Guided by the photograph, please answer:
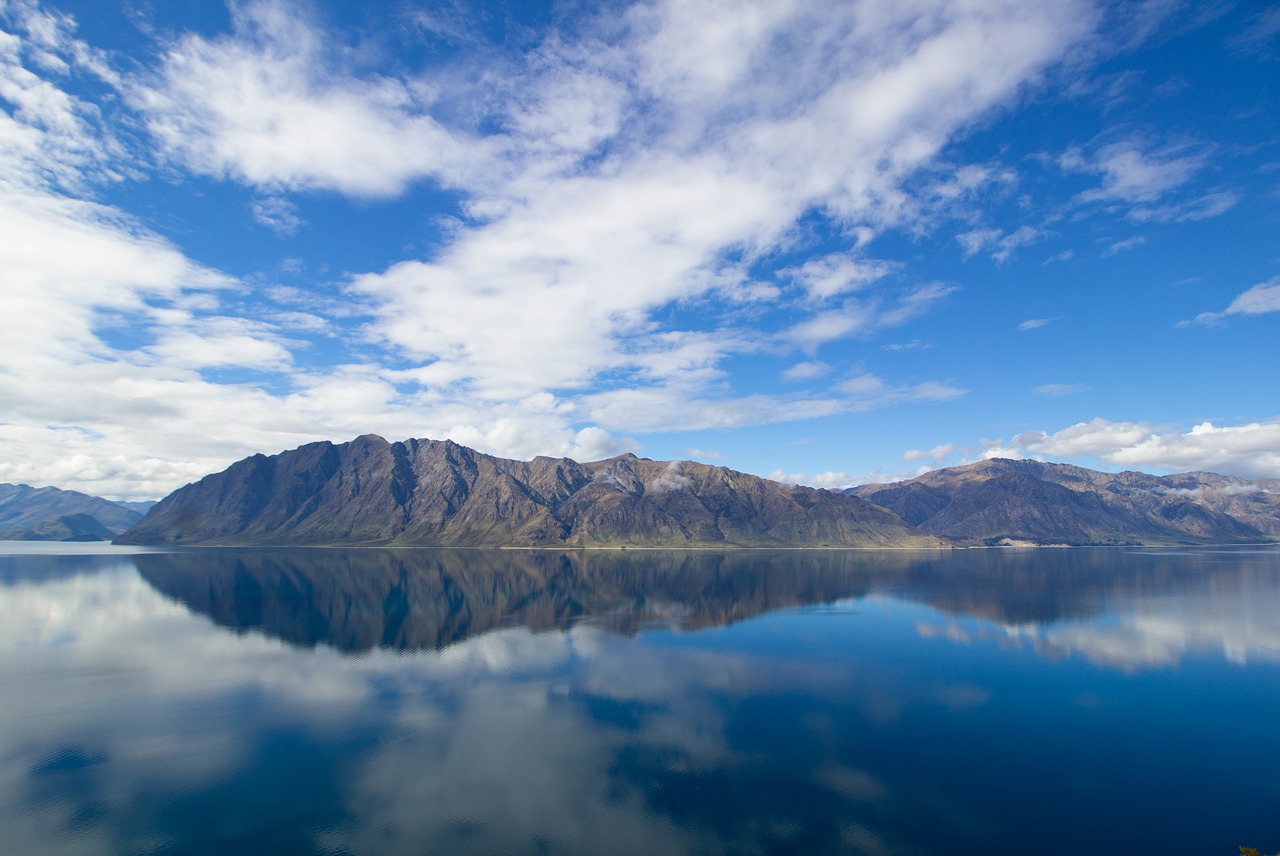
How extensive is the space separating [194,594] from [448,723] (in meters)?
168

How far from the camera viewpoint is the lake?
4888 centimetres

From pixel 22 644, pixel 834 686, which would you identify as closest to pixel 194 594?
pixel 22 644

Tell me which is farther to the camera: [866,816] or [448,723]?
[448,723]

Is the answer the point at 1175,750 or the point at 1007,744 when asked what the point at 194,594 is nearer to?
the point at 1007,744

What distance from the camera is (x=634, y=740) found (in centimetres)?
6725

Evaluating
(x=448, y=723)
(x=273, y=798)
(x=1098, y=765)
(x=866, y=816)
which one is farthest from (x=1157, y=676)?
(x=273, y=798)

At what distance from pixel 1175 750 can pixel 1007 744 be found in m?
18.1

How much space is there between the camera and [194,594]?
625 feet

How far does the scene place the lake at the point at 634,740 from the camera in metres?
48.9

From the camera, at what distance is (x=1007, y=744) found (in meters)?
67.7

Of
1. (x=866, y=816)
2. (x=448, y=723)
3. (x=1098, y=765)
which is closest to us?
(x=866, y=816)

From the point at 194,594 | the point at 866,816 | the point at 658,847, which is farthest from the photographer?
the point at 194,594

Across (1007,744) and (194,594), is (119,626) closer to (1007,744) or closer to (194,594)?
(194,594)

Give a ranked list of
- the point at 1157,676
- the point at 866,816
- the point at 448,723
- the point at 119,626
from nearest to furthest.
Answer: the point at 866,816
the point at 448,723
the point at 1157,676
the point at 119,626
